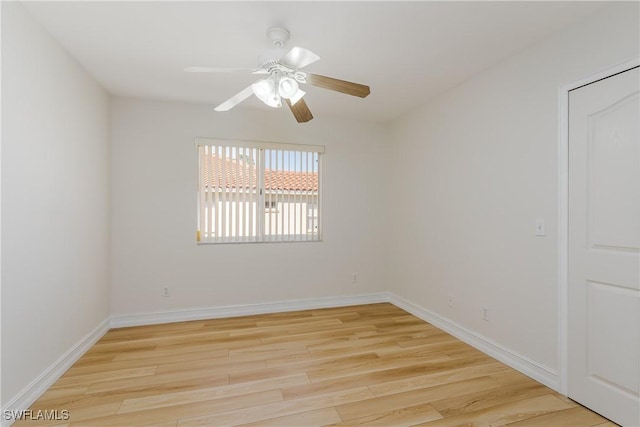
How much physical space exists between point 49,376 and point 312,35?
305 cm

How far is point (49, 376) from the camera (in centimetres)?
217

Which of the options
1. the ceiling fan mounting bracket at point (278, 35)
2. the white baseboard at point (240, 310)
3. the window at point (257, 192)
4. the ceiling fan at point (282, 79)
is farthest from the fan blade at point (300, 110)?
the white baseboard at point (240, 310)

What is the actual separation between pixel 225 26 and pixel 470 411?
9.78 feet

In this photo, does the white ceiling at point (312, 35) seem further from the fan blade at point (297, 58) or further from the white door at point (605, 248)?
the white door at point (605, 248)

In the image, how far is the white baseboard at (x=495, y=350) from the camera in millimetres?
2229

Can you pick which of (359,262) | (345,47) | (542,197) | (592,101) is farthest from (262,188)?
(592,101)

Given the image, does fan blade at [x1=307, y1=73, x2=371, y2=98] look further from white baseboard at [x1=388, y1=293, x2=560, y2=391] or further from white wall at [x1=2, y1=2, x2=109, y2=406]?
white baseboard at [x1=388, y1=293, x2=560, y2=391]

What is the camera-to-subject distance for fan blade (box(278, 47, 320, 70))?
1.73m

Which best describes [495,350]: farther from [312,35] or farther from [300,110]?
[312,35]

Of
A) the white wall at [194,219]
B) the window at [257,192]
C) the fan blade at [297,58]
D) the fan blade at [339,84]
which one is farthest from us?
the window at [257,192]

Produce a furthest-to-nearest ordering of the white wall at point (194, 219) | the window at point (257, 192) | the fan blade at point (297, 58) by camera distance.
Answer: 1. the window at point (257, 192)
2. the white wall at point (194, 219)
3. the fan blade at point (297, 58)

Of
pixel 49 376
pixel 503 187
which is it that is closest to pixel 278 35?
pixel 503 187

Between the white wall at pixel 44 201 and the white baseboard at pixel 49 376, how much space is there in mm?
40

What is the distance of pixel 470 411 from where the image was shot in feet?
6.31
